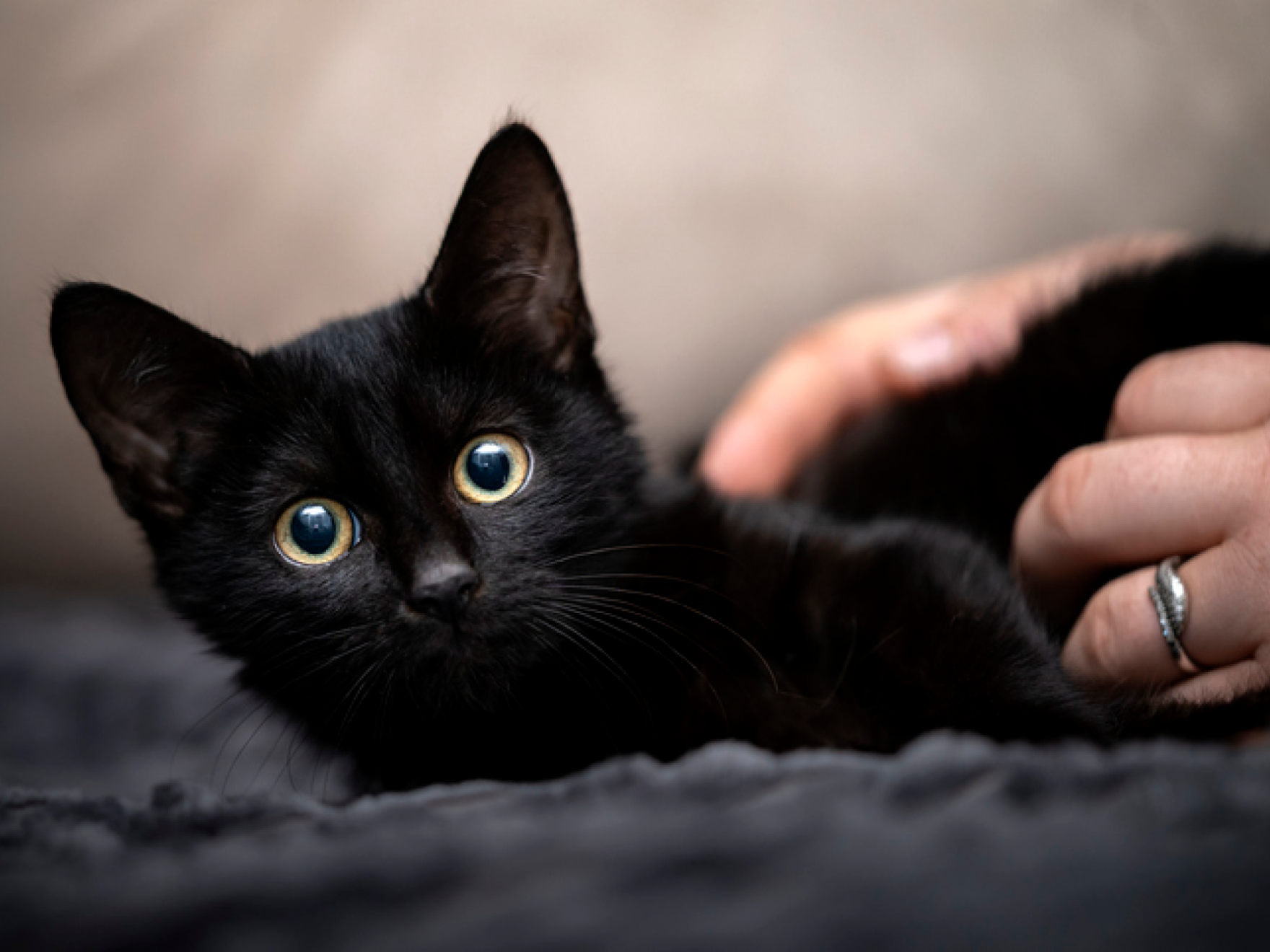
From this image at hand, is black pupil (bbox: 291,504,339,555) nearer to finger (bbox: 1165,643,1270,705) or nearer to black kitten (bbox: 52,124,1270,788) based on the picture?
black kitten (bbox: 52,124,1270,788)

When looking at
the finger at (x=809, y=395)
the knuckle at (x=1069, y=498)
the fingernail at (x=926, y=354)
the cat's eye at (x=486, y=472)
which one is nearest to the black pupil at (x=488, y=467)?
the cat's eye at (x=486, y=472)

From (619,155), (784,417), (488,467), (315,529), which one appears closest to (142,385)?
(315,529)

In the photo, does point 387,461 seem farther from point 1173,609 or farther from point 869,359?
point 869,359

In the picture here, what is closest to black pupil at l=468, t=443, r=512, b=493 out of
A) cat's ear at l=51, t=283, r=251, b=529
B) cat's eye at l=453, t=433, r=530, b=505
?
cat's eye at l=453, t=433, r=530, b=505

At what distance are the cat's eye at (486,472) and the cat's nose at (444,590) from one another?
11 cm

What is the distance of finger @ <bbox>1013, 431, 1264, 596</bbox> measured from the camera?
2.76ft

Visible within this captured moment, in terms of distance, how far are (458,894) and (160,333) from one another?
0.68 metres

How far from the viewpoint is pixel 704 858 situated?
1.56ft

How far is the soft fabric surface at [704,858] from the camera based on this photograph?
0.41 metres

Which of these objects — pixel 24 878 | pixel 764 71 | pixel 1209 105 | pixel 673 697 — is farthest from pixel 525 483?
pixel 1209 105

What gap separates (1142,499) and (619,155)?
109 cm

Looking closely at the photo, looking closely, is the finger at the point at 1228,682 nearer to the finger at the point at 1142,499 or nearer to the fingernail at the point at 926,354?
the finger at the point at 1142,499

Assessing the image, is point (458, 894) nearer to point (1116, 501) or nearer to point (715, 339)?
point (1116, 501)

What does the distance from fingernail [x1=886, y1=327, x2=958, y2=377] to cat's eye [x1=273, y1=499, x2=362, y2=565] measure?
43.6 inches
